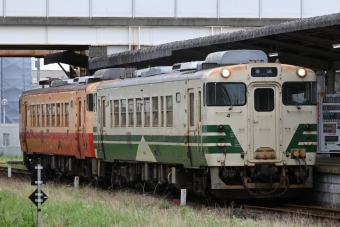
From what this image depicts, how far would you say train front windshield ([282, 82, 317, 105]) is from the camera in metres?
19.5

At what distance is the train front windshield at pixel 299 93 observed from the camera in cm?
1952

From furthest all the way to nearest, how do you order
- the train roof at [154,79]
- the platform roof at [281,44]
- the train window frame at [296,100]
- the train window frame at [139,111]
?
the train window frame at [139,111]
the platform roof at [281,44]
the train roof at [154,79]
the train window frame at [296,100]

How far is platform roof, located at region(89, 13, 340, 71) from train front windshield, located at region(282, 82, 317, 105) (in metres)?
1.35

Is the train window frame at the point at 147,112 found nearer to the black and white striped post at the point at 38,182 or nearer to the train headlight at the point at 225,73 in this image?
the train headlight at the point at 225,73

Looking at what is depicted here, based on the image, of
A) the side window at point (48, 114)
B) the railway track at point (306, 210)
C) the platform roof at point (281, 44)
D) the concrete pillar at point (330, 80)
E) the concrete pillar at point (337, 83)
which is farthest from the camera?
the side window at point (48, 114)

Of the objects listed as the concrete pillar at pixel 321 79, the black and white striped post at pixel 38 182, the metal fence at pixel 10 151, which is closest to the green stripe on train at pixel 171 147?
the black and white striped post at pixel 38 182

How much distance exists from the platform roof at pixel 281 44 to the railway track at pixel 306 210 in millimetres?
3743

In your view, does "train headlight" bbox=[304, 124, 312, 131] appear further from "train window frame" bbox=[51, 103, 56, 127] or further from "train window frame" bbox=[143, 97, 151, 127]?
"train window frame" bbox=[51, 103, 56, 127]

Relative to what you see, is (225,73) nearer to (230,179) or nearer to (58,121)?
(230,179)

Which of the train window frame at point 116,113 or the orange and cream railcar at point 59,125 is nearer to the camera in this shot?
the train window frame at point 116,113

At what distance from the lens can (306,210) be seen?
1833cm

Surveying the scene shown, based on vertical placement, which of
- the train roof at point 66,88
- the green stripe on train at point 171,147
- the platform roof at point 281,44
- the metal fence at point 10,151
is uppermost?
the platform roof at point 281,44
